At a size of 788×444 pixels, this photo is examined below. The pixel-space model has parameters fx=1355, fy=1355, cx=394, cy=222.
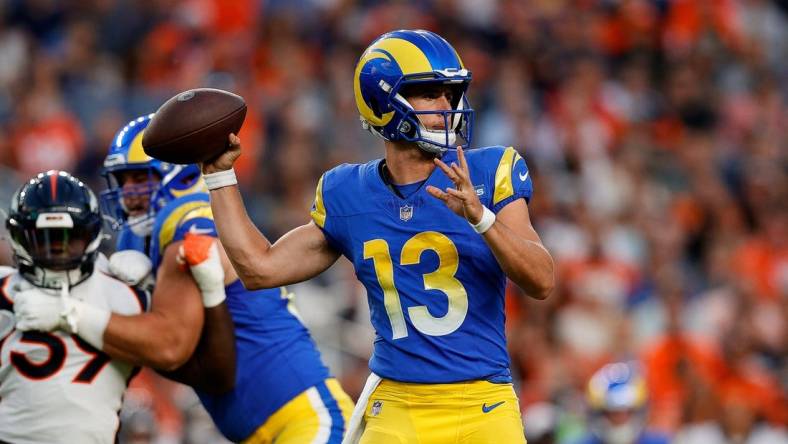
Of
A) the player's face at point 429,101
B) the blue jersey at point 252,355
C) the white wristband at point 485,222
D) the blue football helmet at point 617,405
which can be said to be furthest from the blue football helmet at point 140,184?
the blue football helmet at point 617,405

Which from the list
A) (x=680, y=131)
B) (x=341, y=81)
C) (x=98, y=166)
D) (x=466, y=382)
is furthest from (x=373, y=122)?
(x=680, y=131)

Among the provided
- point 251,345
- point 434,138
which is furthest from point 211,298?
point 434,138

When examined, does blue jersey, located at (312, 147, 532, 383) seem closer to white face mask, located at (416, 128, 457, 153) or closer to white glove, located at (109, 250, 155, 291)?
A: white face mask, located at (416, 128, 457, 153)

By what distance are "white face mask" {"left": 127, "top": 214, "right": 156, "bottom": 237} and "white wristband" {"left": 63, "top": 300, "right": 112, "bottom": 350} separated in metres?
0.66

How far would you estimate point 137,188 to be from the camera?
507cm

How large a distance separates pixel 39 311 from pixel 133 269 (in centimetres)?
44

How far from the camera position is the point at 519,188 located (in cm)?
396

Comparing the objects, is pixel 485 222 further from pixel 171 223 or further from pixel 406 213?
pixel 171 223

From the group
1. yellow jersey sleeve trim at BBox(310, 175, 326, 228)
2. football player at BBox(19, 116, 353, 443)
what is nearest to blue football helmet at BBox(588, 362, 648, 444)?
football player at BBox(19, 116, 353, 443)

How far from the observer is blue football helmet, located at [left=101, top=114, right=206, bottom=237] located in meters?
4.98

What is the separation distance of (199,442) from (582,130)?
439 cm

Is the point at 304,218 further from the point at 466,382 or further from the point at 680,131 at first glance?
the point at 466,382

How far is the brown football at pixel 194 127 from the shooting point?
4121 millimetres

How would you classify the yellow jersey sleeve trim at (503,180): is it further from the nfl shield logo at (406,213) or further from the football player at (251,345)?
the football player at (251,345)
